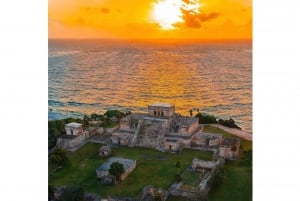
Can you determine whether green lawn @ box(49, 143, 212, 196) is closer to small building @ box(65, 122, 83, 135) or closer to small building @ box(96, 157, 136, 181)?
small building @ box(96, 157, 136, 181)

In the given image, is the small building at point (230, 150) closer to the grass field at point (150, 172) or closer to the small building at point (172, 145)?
the grass field at point (150, 172)

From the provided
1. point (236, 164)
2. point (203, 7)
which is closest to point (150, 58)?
point (203, 7)

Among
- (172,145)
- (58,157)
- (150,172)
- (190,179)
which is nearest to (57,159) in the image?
(58,157)

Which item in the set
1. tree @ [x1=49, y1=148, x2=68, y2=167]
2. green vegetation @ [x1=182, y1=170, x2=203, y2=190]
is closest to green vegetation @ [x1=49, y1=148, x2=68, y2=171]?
tree @ [x1=49, y1=148, x2=68, y2=167]

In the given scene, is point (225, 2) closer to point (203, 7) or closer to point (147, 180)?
point (203, 7)

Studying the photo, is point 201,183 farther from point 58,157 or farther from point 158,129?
point 58,157

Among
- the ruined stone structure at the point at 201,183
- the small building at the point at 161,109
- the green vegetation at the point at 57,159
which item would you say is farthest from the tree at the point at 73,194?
the small building at the point at 161,109
